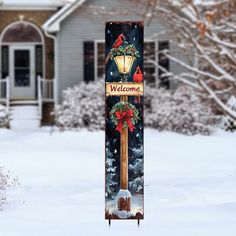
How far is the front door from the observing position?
3019 centimetres

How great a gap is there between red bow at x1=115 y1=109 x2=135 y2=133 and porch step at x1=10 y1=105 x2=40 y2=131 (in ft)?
60.3

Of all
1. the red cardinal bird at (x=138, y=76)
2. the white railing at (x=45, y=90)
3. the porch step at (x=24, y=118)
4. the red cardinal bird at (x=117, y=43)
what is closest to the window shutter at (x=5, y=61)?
the white railing at (x=45, y=90)

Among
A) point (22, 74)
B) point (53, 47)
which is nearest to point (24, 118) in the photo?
point (22, 74)

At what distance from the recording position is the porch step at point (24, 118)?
2700 centimetres

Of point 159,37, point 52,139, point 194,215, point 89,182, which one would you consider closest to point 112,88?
point 194,215

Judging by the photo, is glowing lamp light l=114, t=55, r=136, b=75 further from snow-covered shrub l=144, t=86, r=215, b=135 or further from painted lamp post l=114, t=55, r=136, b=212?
snow-covered shrub l=144, t=86, r=215, b=135

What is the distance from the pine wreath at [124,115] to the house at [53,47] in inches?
701

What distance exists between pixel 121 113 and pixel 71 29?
1975cm

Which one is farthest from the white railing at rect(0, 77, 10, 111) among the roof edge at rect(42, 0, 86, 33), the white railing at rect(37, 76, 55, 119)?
the roof edge at rect(42, 0, 86, 33)

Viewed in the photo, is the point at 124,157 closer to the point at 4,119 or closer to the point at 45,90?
the point at 4,119

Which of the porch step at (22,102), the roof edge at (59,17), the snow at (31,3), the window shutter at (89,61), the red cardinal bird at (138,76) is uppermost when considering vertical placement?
the snow at (31,3)

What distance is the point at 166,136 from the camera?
22.8m

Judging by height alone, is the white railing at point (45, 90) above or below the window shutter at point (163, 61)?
below

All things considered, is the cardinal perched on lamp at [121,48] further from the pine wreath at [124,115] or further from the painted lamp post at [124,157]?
the pine wreath at [124,115]
